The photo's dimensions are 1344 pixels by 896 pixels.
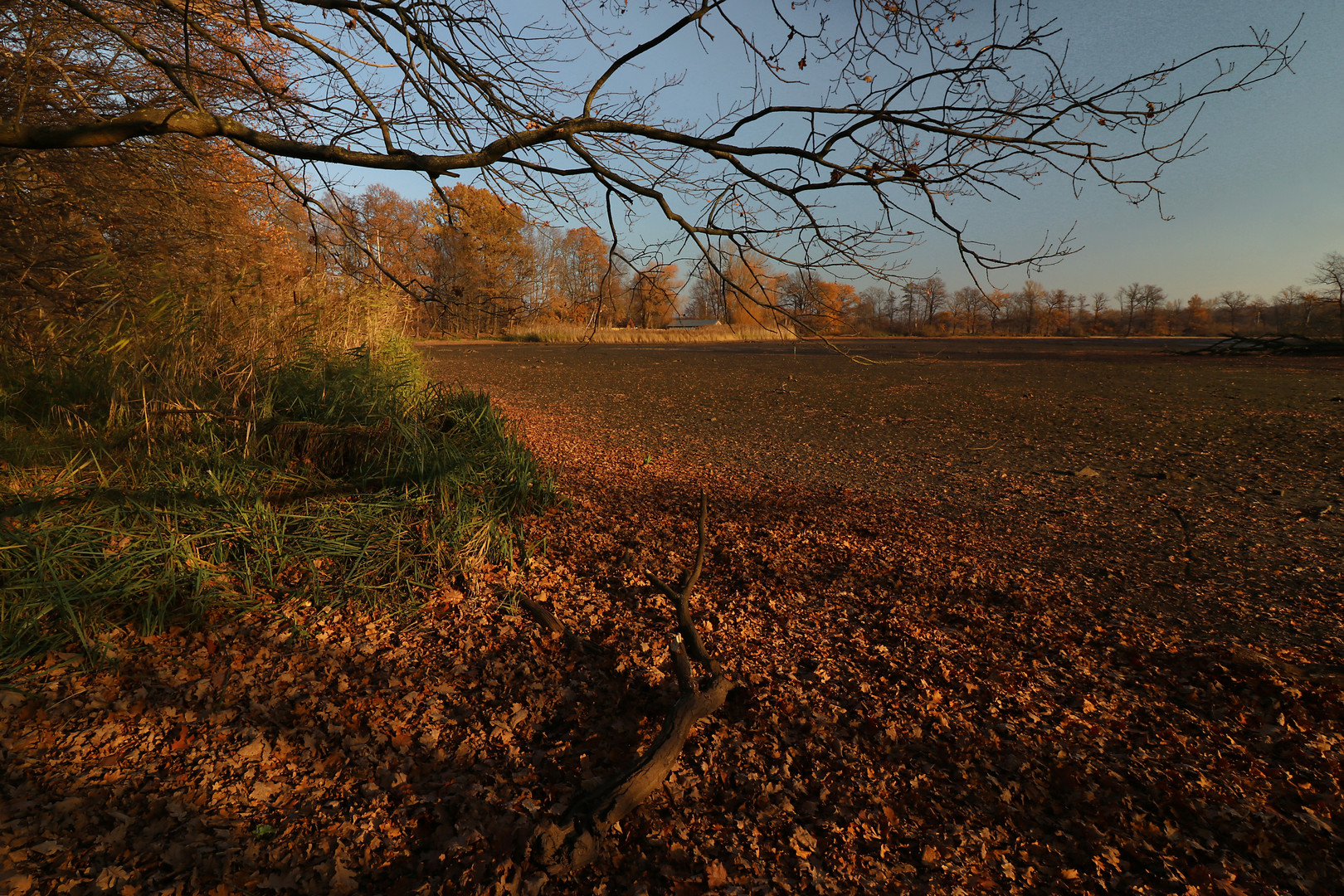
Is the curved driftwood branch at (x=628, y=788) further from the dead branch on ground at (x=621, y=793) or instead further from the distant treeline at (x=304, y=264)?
the distant treeline at (x=304, y=264)

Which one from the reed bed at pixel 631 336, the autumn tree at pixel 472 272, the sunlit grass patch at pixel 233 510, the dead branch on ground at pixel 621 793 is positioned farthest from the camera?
the reed bed at pixel 631 336

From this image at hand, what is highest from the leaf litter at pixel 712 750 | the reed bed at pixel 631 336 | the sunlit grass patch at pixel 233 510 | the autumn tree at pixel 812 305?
the reed bed at pixel 631 336

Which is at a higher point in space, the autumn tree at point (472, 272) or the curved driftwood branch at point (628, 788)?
the autumn tree at point (472, 272)

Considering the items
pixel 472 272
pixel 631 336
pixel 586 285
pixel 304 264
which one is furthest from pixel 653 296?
pixel 631 336

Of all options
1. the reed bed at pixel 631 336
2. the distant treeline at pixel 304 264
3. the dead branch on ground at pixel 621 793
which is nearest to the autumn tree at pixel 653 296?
the distant treeline at pixel 304 264

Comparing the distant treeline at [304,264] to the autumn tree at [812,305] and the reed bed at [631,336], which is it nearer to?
the autumn tree at [812,305]

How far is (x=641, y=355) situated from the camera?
21.8 m

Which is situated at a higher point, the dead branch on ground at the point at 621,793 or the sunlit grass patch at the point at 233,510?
the sunlit grass patch at the point at 233,510

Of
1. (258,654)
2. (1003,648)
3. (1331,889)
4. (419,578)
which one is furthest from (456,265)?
(1331,889)

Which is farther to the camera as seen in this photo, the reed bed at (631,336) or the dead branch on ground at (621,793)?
the reed bed at (631,336)

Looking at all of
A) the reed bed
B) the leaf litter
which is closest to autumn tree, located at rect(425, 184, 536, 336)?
the leaf litter

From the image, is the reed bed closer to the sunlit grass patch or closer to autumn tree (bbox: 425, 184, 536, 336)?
autumn tree (bbox: 425, 184, 536, 336)

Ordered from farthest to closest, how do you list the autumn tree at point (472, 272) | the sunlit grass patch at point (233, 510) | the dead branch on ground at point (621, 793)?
the autumn tree at point (472, 272) → the sunlit grass patch at point (233, 510) → the dead branch on ground at point (621, 793)

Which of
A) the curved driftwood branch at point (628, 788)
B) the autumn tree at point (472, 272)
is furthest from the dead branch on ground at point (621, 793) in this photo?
the autumn tree at point (472, 272)
